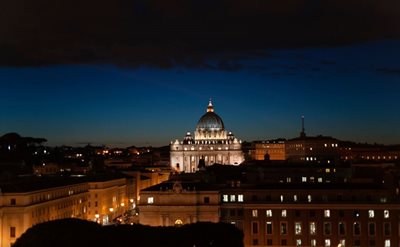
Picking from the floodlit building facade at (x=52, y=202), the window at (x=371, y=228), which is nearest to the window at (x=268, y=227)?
the window at (x=371, y=228)

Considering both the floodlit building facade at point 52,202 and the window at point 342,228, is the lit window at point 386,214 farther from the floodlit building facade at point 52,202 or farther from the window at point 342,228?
the floodlit building facade at point 52,202

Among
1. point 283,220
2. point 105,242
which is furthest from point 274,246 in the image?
point 105,242

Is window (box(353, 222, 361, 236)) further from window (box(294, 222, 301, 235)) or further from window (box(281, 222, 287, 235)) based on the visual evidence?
window (box(281, 222, 287, 235))

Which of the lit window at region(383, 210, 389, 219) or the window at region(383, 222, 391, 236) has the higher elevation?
the lit window at region(383, 210, 389, 219)

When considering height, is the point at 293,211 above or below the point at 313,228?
above

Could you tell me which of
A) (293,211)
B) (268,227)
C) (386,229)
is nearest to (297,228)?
(293,211)

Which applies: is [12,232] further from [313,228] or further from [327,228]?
[327,228]

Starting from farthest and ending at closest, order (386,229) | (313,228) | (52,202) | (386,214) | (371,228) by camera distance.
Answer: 1. (52,202)
2. (313,228)
3. (371,228)
4. (386,214)
5. (386,229)

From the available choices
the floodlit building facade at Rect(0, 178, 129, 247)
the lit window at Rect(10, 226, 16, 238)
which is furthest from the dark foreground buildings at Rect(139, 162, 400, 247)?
the lit window at Rect(10, 226, 16, 238)

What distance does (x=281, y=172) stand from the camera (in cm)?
10006

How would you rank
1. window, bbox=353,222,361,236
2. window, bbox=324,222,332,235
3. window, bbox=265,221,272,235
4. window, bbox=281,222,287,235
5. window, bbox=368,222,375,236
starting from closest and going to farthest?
1. window, bbox=368,222,375,236
2. window, bbox=353,222,361,236
3. window, bbox=324,222,332,235
4. window, bbox=281,222,287,235
5. window, bbox=265,221,272,235

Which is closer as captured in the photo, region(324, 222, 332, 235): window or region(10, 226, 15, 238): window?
region(324, 222, 332, 235): window

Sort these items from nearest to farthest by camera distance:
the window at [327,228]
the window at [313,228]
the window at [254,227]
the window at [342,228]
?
the window at [342,228]
the window at [327,228]
the window at [313,228]
the window at [254,227]

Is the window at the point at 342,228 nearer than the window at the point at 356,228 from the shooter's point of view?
No
